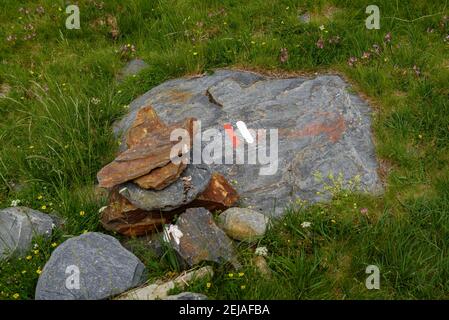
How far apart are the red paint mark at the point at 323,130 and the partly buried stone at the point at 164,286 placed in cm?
257

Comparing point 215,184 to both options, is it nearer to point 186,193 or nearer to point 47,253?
point 186,193

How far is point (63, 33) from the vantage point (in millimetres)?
10281

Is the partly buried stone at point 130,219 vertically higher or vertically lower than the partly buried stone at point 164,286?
higher

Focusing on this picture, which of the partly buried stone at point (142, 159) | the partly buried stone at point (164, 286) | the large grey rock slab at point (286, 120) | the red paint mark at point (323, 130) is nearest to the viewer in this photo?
the partly buried stone at point (164, 286)

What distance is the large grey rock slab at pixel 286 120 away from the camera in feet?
22.5

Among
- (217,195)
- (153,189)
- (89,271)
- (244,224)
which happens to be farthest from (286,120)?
(89,271)

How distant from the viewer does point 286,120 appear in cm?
777

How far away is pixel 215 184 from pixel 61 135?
243 cm

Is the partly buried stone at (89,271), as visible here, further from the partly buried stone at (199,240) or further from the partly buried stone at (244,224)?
the partly buried stone at (244,224)

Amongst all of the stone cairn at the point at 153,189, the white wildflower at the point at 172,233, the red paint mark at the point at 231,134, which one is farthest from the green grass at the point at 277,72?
the red paint mark at the point at 231,134

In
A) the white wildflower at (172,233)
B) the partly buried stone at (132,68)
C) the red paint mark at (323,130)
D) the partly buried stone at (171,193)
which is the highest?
the partly buried stone at (132,68)

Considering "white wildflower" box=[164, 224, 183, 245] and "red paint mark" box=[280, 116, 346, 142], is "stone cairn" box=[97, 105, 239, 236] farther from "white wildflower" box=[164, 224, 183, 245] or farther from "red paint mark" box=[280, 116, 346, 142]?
"red paint mark" box=[280, 116, 346, 142]

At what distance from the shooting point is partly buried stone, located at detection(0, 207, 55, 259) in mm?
6211

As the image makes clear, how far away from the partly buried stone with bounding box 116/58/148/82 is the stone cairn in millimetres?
3018
